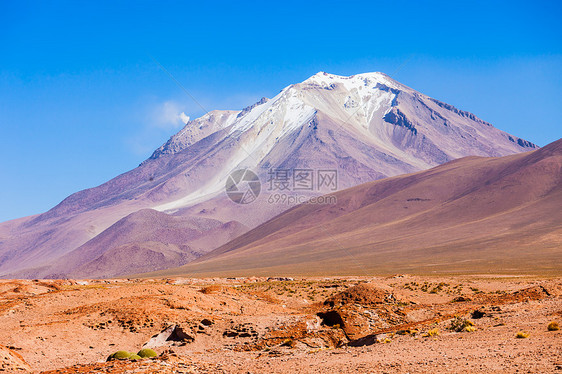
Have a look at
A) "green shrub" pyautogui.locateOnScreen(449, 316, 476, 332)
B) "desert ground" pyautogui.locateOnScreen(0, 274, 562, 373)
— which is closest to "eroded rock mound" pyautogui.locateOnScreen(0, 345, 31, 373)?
"desert ground" pyautogui.locateOnScreen(0, 274, 562, 373)

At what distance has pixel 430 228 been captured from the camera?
110625 millimetres

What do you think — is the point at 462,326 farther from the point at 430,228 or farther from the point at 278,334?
the point at 430,228

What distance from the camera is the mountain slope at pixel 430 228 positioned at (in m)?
80.8

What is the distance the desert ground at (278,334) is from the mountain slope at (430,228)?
39.0 meters

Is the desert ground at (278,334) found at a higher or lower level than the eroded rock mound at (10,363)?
lower

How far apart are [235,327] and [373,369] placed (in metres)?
9.52

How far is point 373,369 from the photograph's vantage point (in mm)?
14320

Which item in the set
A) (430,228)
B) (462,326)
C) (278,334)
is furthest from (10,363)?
(430,228)

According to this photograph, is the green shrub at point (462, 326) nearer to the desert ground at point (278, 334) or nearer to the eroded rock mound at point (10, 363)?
the desert ground at point (278, 334)

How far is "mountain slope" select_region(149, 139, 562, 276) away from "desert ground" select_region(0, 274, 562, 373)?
128 feet

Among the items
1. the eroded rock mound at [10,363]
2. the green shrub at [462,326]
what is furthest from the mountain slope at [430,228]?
the eroded rock mound at [10,363]

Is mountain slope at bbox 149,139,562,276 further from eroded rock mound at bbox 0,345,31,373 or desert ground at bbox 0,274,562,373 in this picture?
eroded rock mound at bbox 0,345,31,373

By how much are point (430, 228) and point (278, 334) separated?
93883 mm

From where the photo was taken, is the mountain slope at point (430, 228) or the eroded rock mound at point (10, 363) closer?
the eroded rock mound at point (10, 363)
